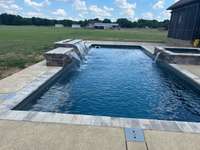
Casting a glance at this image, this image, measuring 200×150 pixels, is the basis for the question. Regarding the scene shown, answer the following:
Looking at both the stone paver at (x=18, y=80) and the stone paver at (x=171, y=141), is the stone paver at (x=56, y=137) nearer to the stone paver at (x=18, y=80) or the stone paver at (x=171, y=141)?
the stone paver at (x=171, y=141)

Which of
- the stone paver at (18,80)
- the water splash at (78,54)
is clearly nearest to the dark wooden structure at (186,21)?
the water splash at (78,54)

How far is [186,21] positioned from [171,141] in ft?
50.2

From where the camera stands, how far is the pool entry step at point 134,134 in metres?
2.71

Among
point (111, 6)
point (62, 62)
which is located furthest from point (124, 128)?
point (111, 6)

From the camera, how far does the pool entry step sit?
107 inches

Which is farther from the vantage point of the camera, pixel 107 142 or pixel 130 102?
pixel 130 102

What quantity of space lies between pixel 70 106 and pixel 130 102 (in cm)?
149

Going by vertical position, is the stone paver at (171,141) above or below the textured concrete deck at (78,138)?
above

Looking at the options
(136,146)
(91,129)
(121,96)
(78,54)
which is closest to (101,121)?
(91,129)


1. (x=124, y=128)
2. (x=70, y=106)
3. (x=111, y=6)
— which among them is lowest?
(x=70, y=106)

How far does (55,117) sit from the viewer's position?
3.29 metres

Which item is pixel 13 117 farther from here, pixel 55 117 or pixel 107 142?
pixel 107 142

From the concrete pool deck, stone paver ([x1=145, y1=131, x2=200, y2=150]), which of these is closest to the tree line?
the concrete pool deck

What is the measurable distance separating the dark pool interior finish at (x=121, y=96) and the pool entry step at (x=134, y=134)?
1.17 metres
